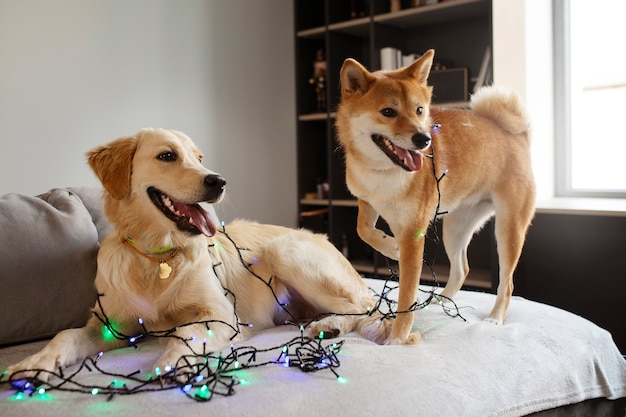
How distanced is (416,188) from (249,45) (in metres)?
3.10

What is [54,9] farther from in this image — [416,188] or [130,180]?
[416,188]

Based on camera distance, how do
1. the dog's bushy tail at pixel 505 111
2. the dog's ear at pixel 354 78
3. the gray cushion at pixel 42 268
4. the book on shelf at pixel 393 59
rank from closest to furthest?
the dog's ear at pixel 354 78, the dog's bushy tail at pixel 505 111, the gray cushion at pixel 42 268, the book on shelf at pixel 393 59

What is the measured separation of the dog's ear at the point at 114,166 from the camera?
56.6 inches

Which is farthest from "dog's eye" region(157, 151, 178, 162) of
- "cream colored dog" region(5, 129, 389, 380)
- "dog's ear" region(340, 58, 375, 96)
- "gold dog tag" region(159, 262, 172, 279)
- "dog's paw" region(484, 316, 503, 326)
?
"dog's paw" region(484, 316, 503, 326)

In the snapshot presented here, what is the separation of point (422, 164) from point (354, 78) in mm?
216

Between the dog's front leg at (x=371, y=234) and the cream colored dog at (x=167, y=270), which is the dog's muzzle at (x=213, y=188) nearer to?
the cream colored dog at (x=167, y=270)

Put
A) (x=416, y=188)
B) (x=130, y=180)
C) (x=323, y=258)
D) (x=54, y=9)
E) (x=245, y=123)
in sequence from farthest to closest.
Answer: (x=245, y=123), (x=54, y=9), (x=323, y=258), (x=130, y=180), (x=416, y=188)

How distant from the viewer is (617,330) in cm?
267

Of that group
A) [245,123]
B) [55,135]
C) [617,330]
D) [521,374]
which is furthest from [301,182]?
[521,374]

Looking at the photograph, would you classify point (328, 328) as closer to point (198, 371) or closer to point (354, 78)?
point (198, 371)

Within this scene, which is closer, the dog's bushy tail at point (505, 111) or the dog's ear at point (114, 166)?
the dog's bushy tail at point (505, 111)

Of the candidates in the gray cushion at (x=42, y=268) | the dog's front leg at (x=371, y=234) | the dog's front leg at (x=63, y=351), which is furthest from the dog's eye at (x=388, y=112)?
the gray cushion at (x=42, y=268)

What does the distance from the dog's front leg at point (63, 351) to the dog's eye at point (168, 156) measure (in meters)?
0.46

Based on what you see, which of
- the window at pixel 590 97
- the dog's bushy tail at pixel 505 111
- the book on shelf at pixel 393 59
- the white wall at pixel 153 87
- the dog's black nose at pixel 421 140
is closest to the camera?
the dog's black nose at pixel 421 140
